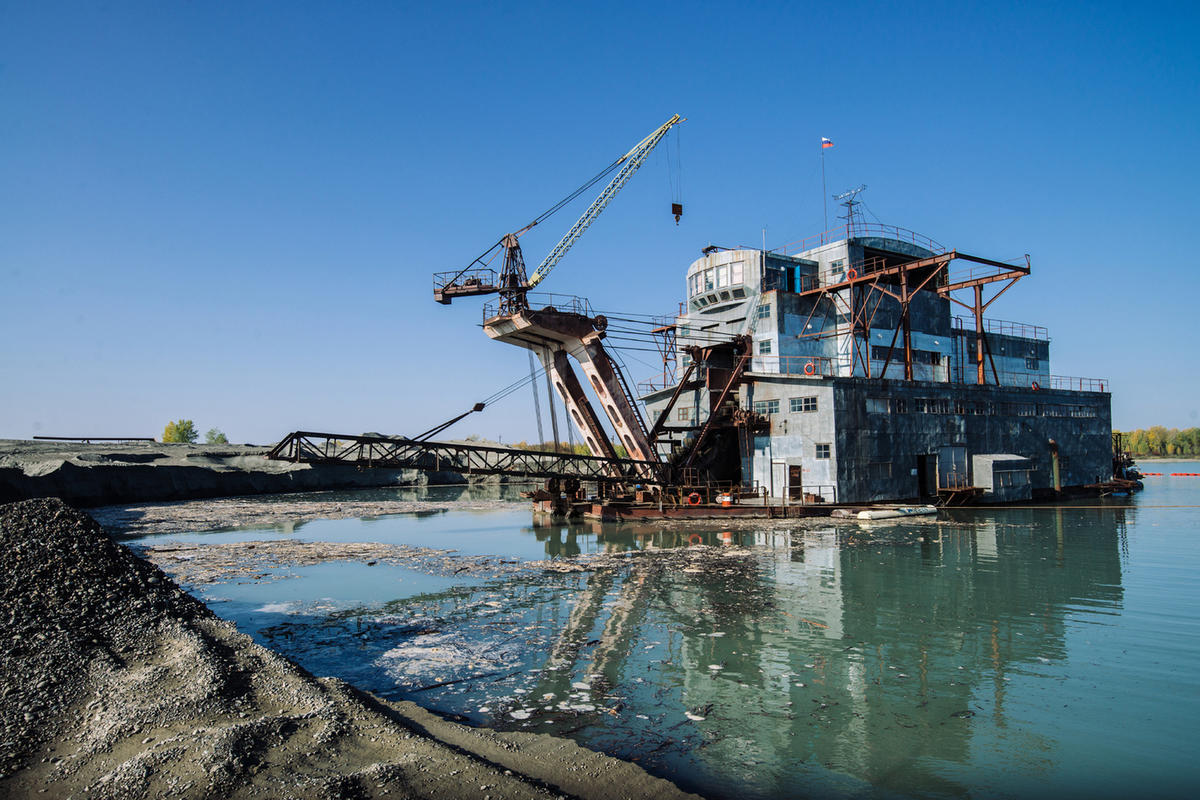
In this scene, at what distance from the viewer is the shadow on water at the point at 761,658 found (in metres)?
7.84

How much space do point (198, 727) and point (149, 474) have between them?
5705cm

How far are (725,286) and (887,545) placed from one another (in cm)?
2184

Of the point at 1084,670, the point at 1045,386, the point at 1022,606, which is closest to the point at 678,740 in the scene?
the point at 1084,670

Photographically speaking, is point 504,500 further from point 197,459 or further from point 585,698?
point 585,698

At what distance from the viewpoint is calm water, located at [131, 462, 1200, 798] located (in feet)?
25.4

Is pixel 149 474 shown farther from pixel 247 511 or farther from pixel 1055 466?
pixel 1055 466

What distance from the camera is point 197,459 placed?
2431 inches

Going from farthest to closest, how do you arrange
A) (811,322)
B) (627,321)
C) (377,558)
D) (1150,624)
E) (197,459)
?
(197,459) → (811,322) → (627,321) → (377,558) → (1150,624)

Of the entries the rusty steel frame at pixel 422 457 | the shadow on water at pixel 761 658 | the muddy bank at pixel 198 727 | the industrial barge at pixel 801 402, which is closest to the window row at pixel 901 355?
the industrial barge at pixel 801 402

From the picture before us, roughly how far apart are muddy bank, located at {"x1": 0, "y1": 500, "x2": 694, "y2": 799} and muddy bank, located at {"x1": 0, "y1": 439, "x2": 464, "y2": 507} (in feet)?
113

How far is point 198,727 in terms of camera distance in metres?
6.51

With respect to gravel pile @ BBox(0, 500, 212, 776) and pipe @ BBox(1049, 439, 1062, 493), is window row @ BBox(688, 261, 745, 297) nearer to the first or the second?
pipe @ BBox(1049, 439, 1062, 493)

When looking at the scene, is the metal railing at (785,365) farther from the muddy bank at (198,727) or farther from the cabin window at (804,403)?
the muddy bank at (198,727)

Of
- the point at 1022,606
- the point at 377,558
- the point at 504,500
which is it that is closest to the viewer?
the point at 1022,606
